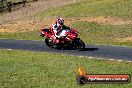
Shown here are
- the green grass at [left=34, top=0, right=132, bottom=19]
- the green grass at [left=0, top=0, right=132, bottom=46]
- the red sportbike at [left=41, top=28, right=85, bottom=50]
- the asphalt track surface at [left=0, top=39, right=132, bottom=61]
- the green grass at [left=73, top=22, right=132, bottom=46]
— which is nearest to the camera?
the asphalt track surface at [left=0, top=39, right=132, bottom=61]

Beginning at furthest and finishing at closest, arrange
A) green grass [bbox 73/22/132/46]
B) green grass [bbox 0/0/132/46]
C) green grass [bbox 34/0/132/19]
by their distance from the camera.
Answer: green grass [bbox 34/0/132/19] → green grass [bbox 0/0/132/46] → green grass [bbox 73/22/132/46]

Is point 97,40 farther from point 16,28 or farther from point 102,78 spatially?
point 102,78

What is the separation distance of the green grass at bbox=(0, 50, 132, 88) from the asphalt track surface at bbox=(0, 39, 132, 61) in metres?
2.16

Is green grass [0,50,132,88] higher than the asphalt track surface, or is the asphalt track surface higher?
green grass [0,50,132,88]

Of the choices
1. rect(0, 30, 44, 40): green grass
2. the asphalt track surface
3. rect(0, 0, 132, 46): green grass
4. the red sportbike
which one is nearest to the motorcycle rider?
the red sportbike

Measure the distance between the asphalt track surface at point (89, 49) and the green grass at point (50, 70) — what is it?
7.08ft

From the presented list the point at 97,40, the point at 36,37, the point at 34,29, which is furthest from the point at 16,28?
the point at 97,40

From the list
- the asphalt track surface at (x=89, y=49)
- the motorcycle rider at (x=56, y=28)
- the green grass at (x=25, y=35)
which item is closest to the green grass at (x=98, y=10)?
the green grass at (x=25, y=35)

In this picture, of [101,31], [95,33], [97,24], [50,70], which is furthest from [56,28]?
[97,24]

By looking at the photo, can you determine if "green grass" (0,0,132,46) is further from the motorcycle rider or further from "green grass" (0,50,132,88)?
"green grass" (0,50,132,88)

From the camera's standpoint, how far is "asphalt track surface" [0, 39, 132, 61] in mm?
26453

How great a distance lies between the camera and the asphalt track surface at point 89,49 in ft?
86.8

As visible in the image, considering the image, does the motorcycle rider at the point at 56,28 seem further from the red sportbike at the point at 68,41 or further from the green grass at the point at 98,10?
the green grass at the point at 98,10

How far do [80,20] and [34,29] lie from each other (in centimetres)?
626
